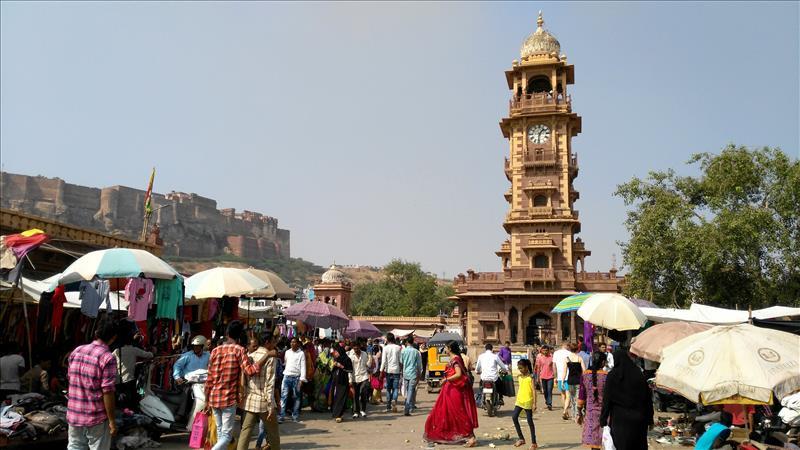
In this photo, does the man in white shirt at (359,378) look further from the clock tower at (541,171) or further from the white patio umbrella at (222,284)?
the clock tower at (541,171)

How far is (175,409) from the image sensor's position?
8.72 meters

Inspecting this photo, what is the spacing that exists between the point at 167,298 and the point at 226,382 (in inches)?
159

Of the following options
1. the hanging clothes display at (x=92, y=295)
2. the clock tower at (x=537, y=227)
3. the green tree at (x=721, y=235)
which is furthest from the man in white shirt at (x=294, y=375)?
the clock tower at (x=537, y=227)

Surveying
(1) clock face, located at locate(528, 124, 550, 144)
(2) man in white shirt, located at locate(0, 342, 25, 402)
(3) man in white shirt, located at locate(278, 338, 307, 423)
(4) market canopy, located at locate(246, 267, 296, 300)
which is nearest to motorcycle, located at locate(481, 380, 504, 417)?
(3) man in white shirt, located at locate(278, 338, 307, 423)

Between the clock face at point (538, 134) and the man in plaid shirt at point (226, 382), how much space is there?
34.6 metres

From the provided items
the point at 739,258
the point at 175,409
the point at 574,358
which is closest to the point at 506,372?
the point at 574,358

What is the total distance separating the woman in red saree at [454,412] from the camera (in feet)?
29.5

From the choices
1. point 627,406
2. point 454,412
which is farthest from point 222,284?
point 627,406

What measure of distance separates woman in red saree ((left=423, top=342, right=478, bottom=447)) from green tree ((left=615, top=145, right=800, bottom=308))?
15075mm

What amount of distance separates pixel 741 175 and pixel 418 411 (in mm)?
15112

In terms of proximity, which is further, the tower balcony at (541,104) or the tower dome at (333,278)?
the tower dome at (333,278)

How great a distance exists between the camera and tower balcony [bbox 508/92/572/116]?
3809cm

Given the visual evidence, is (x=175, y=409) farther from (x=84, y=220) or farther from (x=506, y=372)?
(x=84, y=220)

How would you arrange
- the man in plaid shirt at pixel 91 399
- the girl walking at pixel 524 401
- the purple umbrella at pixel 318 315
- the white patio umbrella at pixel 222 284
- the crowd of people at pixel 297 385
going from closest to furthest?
the man in plaid shirt at pixel 91 399, the crowd of people at pixel 297 385, the girl walking at pixel 524 401, the white patio umbrella at pixel 222 284, the purple umbrella at pixel 318 315
